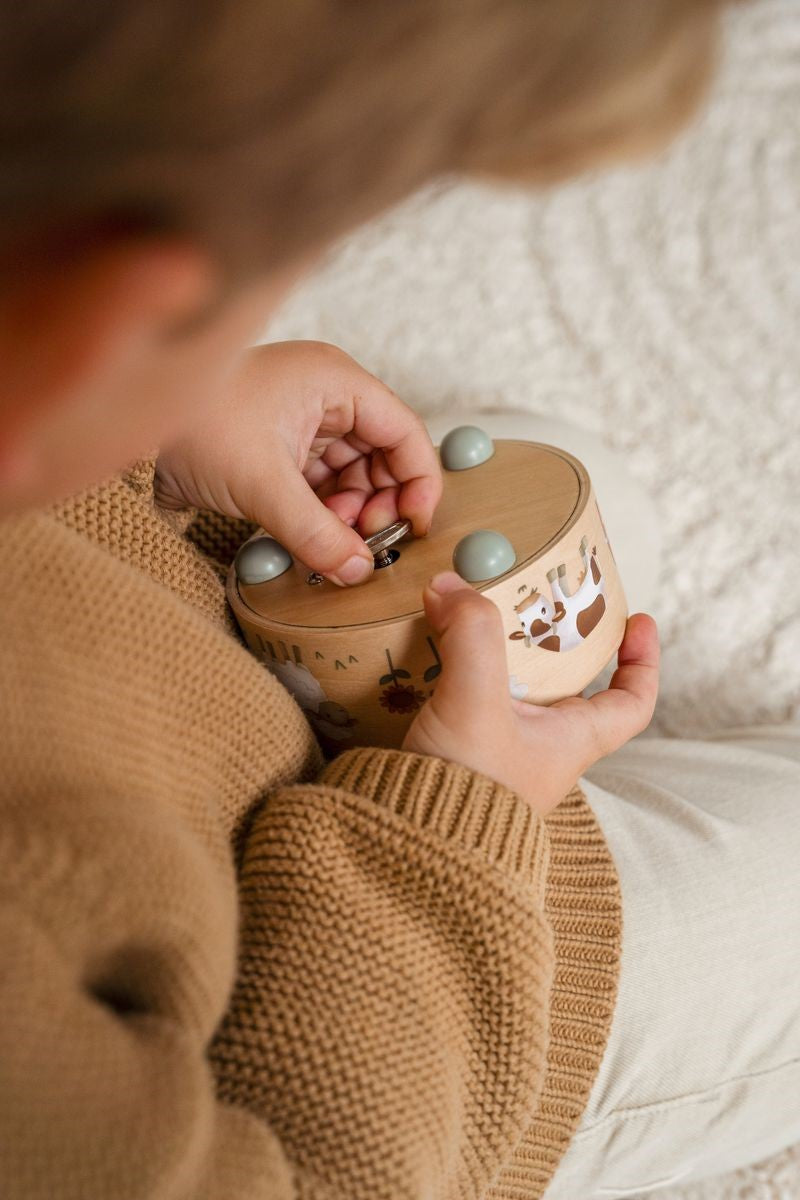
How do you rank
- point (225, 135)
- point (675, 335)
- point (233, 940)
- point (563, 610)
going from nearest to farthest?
point (225, 135)
point (233, 940)
point (563, 610)
point (675, 335)

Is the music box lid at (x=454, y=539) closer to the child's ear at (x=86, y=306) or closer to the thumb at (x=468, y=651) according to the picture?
the thumb at (x=468, y=651)

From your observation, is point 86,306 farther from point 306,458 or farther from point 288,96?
point 306,458

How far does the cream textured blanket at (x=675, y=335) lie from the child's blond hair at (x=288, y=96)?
52cm

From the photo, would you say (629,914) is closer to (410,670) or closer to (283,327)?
(410,670)

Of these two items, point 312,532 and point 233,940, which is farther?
point 312,532

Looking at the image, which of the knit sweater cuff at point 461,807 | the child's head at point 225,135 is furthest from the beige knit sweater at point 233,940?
the child's head at point 225,135

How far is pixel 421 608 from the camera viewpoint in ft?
1.57

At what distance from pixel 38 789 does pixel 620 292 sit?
792 millimetres

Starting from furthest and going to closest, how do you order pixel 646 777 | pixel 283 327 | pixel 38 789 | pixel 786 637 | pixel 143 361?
pixel 283 327 → pixel 786 637 → pixel 646 777 → pixel 38 789 → pixel 143 361

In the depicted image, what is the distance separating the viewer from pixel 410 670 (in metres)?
0.49

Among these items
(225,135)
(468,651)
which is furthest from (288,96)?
(468,651)

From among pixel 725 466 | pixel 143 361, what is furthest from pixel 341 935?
pixel 725 466

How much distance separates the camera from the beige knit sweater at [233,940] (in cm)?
33

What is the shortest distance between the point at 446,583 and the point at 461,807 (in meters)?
0.10
